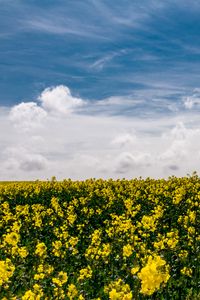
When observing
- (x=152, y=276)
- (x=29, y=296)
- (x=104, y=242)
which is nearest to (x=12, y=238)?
(x=29, y=296)

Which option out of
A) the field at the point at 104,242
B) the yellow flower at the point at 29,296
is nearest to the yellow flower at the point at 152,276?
the field at the point at 104,242

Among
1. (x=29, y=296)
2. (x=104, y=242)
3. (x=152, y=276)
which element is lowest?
(x=29, y=296)

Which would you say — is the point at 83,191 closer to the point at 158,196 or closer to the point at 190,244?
the point at 158,196

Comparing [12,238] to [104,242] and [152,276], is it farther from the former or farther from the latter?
[152,276]

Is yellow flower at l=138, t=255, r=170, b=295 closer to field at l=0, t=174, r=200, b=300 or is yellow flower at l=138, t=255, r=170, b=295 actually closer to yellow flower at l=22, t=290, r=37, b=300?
field at l=0, t=174, r=200, b=300

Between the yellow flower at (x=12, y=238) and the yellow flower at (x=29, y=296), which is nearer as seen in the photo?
the yellow flower at (x=29, y=296)

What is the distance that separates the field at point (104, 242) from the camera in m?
9.31

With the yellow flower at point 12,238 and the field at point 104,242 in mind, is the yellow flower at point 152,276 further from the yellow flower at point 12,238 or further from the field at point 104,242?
the yellow flower at point 12,238

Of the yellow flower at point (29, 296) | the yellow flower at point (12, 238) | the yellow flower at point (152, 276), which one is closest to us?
the yellow flower at point (152, 276)

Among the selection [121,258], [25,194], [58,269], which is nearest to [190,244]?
[121,258]

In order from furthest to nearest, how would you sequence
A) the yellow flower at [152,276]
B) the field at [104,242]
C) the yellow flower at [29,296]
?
the field at [104,242]
the yellow flower at [29,296]
the yellow flower at [152,276]

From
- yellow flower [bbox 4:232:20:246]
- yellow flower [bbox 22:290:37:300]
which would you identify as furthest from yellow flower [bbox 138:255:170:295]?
yellow flower [bbox 4:232:20:246]

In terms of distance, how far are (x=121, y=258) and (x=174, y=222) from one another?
251 inches

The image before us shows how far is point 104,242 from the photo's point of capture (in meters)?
17.1
